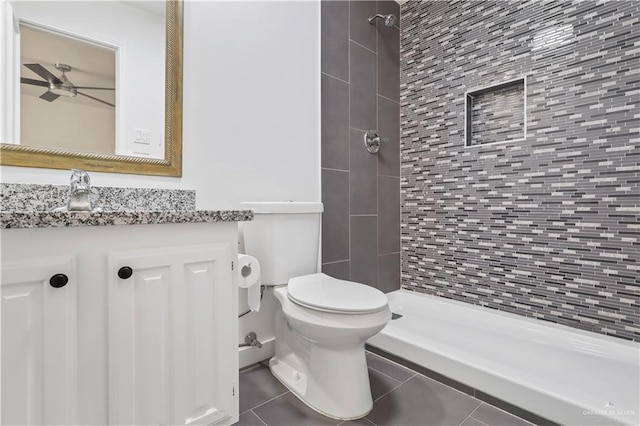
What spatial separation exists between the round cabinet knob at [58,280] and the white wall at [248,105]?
0.59 m

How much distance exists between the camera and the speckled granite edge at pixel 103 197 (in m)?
0.99

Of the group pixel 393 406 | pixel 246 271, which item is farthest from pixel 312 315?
pixel 393 406

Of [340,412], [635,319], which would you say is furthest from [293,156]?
[635,319]

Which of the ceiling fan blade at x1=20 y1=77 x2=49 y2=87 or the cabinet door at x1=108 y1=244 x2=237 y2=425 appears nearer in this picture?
the cabinet door at x1=108 y1=244 x2=237 y2=425

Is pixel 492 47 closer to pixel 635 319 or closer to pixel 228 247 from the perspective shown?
pixel 635 319

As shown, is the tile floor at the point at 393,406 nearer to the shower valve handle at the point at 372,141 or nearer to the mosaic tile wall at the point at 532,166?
the mosaic tile wall at the point at 532,166

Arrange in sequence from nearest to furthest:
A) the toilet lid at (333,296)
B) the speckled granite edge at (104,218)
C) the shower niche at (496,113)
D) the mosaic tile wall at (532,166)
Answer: the speckled granite edge at (104,218)
the toilet lid at (333,296)
the mosaic tile wall at (532,166)
the shower niche at (496,113)

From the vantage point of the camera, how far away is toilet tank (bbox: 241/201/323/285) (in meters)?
1.43

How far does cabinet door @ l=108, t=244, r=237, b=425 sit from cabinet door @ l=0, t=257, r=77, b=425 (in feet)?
0.27

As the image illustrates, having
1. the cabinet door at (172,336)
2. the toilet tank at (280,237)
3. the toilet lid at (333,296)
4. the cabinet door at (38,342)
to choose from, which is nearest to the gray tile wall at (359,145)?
the toilet tank at (280,237)

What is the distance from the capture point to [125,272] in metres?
0.77

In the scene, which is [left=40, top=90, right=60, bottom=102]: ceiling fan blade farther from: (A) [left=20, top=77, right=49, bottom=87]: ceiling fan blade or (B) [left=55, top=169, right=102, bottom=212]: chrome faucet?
(B) [left=55, top=169, right=102, bottom=212]: chrome faucet

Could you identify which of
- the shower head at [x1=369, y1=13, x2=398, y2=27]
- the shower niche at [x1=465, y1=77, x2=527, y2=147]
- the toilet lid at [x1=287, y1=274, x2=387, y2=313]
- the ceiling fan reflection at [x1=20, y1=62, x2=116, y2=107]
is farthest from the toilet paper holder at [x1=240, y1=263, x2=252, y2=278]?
the shower head at [x1=369, y1=13, x2=398, y2=27]

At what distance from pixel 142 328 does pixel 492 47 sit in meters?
2.34
